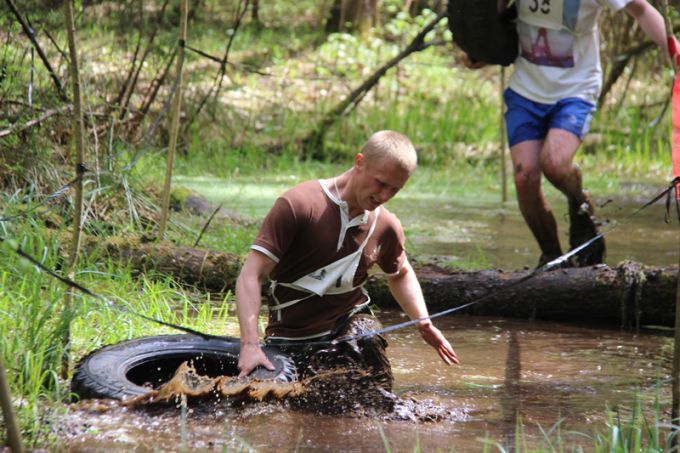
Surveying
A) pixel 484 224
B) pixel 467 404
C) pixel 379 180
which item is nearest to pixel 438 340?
pixel 467 404

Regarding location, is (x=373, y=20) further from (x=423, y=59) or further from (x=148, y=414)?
(x=148, y=414)

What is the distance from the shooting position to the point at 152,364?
4.23 meters

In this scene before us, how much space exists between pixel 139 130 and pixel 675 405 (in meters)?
6.12

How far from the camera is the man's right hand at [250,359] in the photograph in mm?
3818

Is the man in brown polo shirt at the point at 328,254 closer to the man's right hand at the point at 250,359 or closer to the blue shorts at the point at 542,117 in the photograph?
the man's right hand at the point at 250,359

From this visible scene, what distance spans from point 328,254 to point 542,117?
2.73 m

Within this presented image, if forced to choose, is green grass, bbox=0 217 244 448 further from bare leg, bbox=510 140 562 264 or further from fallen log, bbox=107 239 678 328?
bare leg, bbox=510 140 562 264

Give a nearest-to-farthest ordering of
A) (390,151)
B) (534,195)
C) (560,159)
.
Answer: (390,151), (560,159), (534,195)

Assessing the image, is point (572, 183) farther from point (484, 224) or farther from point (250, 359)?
point (250, 359)

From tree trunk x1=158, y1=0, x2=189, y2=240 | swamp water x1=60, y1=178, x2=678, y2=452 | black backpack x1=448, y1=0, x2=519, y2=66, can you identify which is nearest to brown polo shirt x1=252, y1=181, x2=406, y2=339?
swamp water x1=60, y1=178, x2=678, y2=452

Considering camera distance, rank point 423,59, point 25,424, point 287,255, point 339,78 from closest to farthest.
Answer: point 25,424 < point 287,255 < point 339,78 < point 423,59

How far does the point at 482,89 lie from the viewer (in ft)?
52.5

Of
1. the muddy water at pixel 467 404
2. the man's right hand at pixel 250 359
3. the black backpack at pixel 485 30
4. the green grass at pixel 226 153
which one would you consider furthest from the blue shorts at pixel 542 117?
the man's right hand at pixel 250 359

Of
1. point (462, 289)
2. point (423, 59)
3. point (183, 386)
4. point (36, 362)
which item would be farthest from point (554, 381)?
point (423, 59)
